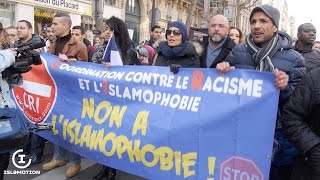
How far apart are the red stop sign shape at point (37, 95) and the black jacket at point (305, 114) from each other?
268cm

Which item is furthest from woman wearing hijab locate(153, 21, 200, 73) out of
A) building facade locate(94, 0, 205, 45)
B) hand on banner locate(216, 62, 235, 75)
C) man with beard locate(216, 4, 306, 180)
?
building facade locate(94, 0, 205, 45)

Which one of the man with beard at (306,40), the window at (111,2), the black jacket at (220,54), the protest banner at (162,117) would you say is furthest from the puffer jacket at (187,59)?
the window at (111,2)

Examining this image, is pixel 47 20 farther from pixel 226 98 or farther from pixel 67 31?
pixel 226 98

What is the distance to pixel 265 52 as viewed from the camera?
101 inches

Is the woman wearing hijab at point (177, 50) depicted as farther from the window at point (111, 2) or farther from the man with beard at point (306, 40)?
the window at point (111, 2)

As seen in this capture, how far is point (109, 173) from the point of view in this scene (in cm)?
413

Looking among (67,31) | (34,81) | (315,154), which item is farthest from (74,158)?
(315,154)

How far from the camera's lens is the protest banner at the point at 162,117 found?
2.65 metres

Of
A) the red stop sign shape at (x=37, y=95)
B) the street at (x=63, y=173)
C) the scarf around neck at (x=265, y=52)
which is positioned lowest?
the street at (x=63, y=173)

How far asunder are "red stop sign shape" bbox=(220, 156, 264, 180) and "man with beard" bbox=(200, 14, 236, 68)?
4.93 ft

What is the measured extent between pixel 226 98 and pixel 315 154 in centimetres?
82

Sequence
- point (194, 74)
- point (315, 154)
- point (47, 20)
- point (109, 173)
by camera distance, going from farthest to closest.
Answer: point (47, 20) → point (109, 173) → point (194, 74) → point (315, 154)

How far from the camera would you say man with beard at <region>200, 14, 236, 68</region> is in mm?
4027

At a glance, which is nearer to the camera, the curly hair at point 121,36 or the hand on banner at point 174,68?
the hand on banner at point 174,68
